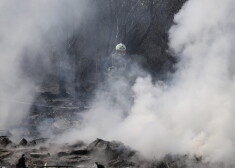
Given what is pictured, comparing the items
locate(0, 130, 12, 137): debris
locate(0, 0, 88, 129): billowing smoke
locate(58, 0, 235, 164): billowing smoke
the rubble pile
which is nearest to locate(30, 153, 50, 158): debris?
the rubble pile

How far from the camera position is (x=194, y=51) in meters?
13.6

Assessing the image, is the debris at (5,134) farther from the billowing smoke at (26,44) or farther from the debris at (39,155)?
the debris at (39,155)

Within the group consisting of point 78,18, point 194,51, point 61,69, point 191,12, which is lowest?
point 194,51

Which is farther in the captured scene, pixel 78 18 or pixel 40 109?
pixel 78 18

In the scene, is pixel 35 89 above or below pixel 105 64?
below

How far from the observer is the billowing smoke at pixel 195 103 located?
1024 cm

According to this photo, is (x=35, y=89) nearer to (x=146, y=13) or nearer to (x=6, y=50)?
(x=6, y=50)

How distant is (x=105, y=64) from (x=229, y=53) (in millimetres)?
20774

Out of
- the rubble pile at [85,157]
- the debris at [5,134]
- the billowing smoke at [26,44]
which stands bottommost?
the rubble pile at [85,157]

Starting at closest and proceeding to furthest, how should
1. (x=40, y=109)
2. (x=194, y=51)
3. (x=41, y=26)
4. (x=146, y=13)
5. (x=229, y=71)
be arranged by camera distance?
(x=229, y=71)
(x=194, y=51)
(x=40, y=109)
(x=41, y=26)
(x=146, y=13)

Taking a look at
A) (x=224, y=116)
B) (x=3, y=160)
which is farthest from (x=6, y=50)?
(x=224, y=116)

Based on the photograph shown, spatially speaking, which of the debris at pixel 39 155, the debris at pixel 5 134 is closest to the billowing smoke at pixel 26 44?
the debris at pixel 5 134

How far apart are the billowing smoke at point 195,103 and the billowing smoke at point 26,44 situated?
8.07m

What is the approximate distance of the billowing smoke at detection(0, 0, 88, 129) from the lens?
2228 cm
